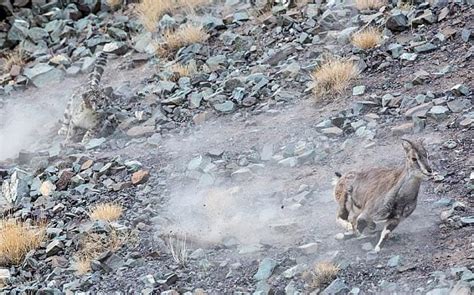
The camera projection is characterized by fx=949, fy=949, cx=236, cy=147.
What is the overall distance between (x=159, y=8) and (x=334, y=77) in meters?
5.56

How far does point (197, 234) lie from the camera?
9.71 metres

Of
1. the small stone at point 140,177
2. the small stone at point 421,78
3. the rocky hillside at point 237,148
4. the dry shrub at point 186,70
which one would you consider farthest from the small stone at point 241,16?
the small stone at point 140,177

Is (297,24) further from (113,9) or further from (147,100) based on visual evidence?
(113,9)

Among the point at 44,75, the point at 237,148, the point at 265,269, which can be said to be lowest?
the point at 44,75

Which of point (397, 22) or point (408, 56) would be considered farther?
point (397, 22)

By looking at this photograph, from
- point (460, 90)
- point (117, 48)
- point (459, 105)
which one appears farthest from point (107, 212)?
point (117, 48)

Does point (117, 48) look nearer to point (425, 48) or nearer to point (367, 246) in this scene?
point (425, 48)

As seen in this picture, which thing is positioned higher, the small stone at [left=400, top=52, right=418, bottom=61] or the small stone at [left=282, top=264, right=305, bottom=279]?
the small stone at [left=282, top=264, right=305, bottom=279]

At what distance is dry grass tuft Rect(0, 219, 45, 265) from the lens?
33.1 feet

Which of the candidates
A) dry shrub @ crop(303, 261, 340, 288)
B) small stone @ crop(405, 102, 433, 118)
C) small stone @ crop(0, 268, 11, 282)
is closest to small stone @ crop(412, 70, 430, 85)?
small stone @ crop(405, 102, 433, 118)

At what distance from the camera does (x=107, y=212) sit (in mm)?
10492

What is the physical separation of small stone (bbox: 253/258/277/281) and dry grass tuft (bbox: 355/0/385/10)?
7.09m

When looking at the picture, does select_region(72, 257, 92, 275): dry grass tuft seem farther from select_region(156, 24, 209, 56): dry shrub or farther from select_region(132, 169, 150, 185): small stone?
select_region(156, 24, 209, 56): dry shrub

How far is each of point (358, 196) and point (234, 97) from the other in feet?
16.0
